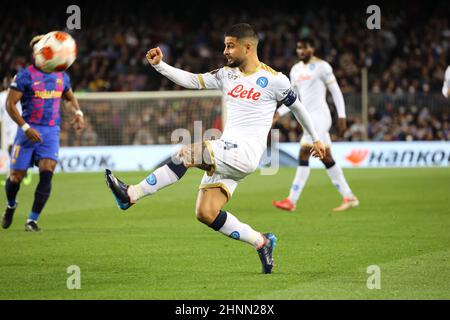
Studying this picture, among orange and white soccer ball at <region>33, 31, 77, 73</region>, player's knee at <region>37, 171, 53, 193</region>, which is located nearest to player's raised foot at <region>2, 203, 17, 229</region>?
player's knee at <region>37, 171, 53, 193</region>

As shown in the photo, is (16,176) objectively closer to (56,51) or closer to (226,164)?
(56,51)

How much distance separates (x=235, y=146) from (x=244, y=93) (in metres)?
0.51

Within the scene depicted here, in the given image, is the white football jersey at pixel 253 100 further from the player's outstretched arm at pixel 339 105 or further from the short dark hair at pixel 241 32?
the player's outstretched arm at pixel 339 105

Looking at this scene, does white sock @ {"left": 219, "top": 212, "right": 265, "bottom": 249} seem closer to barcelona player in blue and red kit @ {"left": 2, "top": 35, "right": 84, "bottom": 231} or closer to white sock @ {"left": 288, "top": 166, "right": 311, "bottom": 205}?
barcelona player in blue and red kit @ {"left": 2, "top": 35, "right": 84, "bottom": 231}

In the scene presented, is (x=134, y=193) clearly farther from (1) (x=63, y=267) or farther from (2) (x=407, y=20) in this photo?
(2) (x=407, y=20)

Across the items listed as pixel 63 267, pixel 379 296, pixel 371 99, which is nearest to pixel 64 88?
pixel 63 267

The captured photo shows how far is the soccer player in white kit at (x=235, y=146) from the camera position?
26.0ft

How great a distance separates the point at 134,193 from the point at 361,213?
6263 mm

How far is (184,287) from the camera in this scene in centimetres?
745

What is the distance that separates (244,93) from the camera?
816 centimetres

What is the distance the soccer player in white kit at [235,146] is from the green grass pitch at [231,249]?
0.51m

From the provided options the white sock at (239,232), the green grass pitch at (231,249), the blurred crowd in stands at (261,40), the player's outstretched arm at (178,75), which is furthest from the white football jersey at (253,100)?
the blurred crowd in stands at (261,40)
